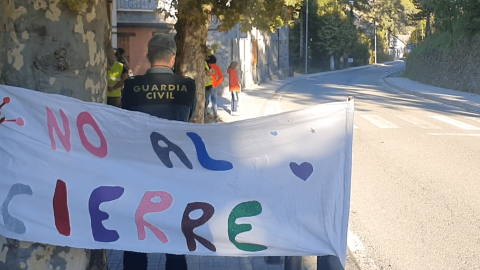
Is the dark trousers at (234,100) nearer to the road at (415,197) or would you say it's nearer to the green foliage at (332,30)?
the road at (415,197)

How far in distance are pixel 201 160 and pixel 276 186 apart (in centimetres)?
49

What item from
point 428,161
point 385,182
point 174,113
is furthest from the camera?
point 428,161

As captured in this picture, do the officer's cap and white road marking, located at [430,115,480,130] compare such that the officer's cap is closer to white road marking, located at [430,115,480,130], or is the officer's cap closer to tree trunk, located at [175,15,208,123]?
tree trunk, located at [175,15,208,123]

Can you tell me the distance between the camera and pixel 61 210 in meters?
3.73

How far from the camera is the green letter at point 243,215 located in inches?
151

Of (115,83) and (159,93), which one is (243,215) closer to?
(159,93)

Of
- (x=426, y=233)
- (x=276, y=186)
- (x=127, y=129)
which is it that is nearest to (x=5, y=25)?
(x=127, y=129)

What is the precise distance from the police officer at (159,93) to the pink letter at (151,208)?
0.47 metres

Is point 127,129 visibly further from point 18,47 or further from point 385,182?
point 385,182

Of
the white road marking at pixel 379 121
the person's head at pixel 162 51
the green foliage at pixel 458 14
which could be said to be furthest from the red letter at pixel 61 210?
the green foliage at pixel 458 14

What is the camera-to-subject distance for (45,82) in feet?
12.0

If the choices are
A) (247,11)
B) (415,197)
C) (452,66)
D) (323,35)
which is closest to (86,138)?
(247,11)

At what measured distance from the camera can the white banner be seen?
3.69m

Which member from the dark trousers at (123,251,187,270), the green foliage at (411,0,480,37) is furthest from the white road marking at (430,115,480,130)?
the dark trousers at (123,251,187,270)
